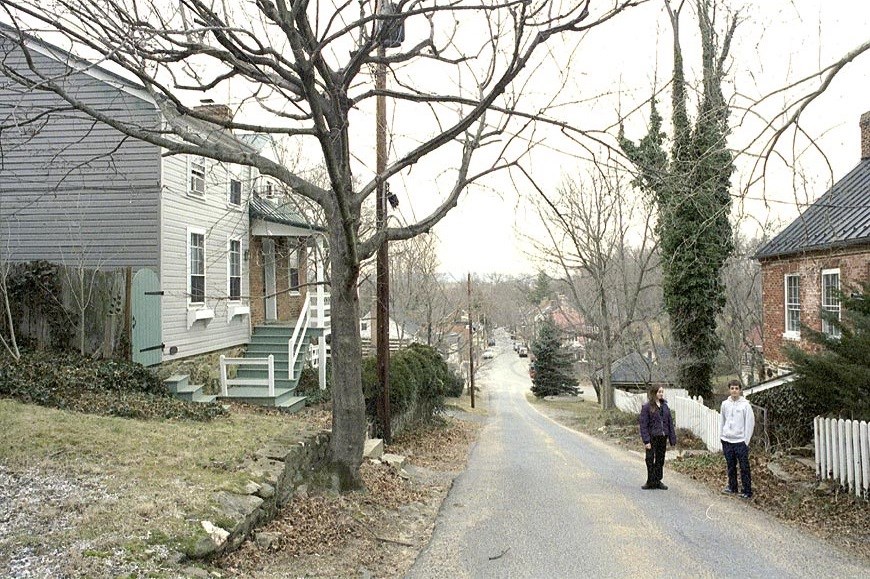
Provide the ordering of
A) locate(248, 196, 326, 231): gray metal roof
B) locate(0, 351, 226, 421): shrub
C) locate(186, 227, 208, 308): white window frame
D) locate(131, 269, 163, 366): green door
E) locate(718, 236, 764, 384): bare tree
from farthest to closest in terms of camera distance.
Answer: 1. locate(718, 236, 764, 384): bare tree
2. locate(248, 196, 326, 231): gray metal roof
3. locate(186, 227, 208, 308): white window frame
4. locate(131, 269, 163, 366): green door
5. locate(0, 351, 226, 421): shrub

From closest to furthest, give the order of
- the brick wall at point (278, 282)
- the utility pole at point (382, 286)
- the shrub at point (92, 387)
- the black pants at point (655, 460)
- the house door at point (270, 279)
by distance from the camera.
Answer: the black pants at point (655, 460) < the shrub at point (92, 387) < the utility pole at point (382, 286) < the brick wall at point (278, 282) < the house door at point (270, 279)

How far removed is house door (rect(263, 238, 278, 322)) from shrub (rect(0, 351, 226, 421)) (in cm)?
748

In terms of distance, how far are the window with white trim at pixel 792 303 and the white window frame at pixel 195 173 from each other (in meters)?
16.5

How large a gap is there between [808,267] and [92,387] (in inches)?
667

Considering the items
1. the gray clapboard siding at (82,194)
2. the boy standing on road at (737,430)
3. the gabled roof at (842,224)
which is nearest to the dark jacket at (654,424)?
the boy standing on road at (737,430)

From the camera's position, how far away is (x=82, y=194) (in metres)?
14.9

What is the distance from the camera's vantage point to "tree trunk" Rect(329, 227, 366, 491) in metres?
8.50

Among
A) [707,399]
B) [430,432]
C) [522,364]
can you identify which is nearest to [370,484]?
[430,432]

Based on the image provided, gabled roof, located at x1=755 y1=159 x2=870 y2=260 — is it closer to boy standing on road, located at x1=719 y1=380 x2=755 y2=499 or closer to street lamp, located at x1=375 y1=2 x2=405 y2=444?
boy standing on road, located at x1=719 y1=380 x2=755 y2=499

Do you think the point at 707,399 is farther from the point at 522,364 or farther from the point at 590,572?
the point at 522,364

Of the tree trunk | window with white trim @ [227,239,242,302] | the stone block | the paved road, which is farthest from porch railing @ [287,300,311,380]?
the tree trunk

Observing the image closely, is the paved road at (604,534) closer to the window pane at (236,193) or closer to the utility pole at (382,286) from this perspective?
the utility pole at (382,286)

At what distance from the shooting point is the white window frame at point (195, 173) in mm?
15898

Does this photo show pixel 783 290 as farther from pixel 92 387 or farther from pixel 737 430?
pixel 92 387
